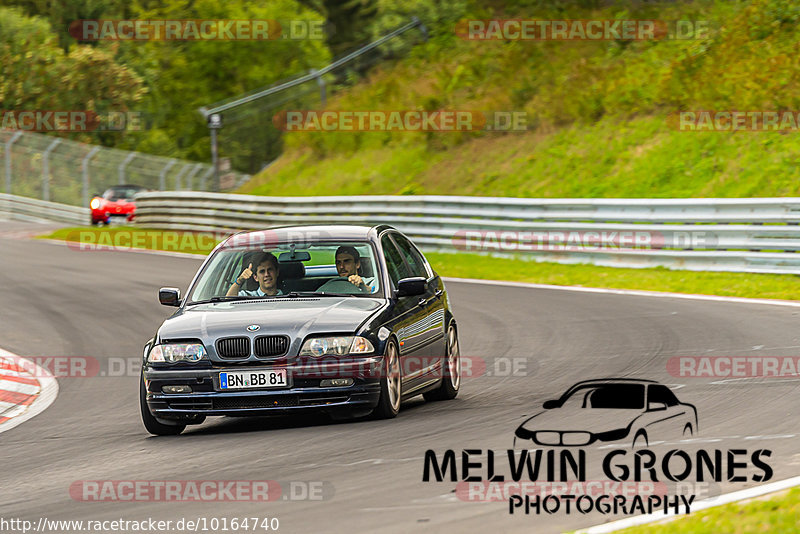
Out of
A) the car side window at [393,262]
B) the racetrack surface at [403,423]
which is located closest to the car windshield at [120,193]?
the racetrack surface at [403,423]

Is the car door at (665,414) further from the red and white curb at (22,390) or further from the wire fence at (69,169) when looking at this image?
the wire fence at (69,169)

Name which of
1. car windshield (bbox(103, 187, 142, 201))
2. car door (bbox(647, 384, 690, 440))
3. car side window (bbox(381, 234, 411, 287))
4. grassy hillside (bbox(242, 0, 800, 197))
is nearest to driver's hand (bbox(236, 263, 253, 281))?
car side window (bbox(381, 234, 411, 287))

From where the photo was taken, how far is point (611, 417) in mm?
8477

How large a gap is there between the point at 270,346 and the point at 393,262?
71.1 inches

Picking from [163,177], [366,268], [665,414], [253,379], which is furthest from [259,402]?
[163,177]

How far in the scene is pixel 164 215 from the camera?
34.3 meters

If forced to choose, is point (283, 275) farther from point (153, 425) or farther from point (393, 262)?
point (153, 425)

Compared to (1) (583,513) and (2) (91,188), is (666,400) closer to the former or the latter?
(1) (583,513)

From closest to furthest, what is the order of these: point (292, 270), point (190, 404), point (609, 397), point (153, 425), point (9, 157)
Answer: point (190, 404) < point (153, 425) < point (609, 397) < point (292, 270) < point (9, 157)

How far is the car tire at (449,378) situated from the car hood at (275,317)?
1.15 meters

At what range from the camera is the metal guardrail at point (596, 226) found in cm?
1852

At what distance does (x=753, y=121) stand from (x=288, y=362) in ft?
59.2

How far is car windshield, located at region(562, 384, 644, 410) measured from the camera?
9055mm

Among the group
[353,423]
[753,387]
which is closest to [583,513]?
[353,423]
